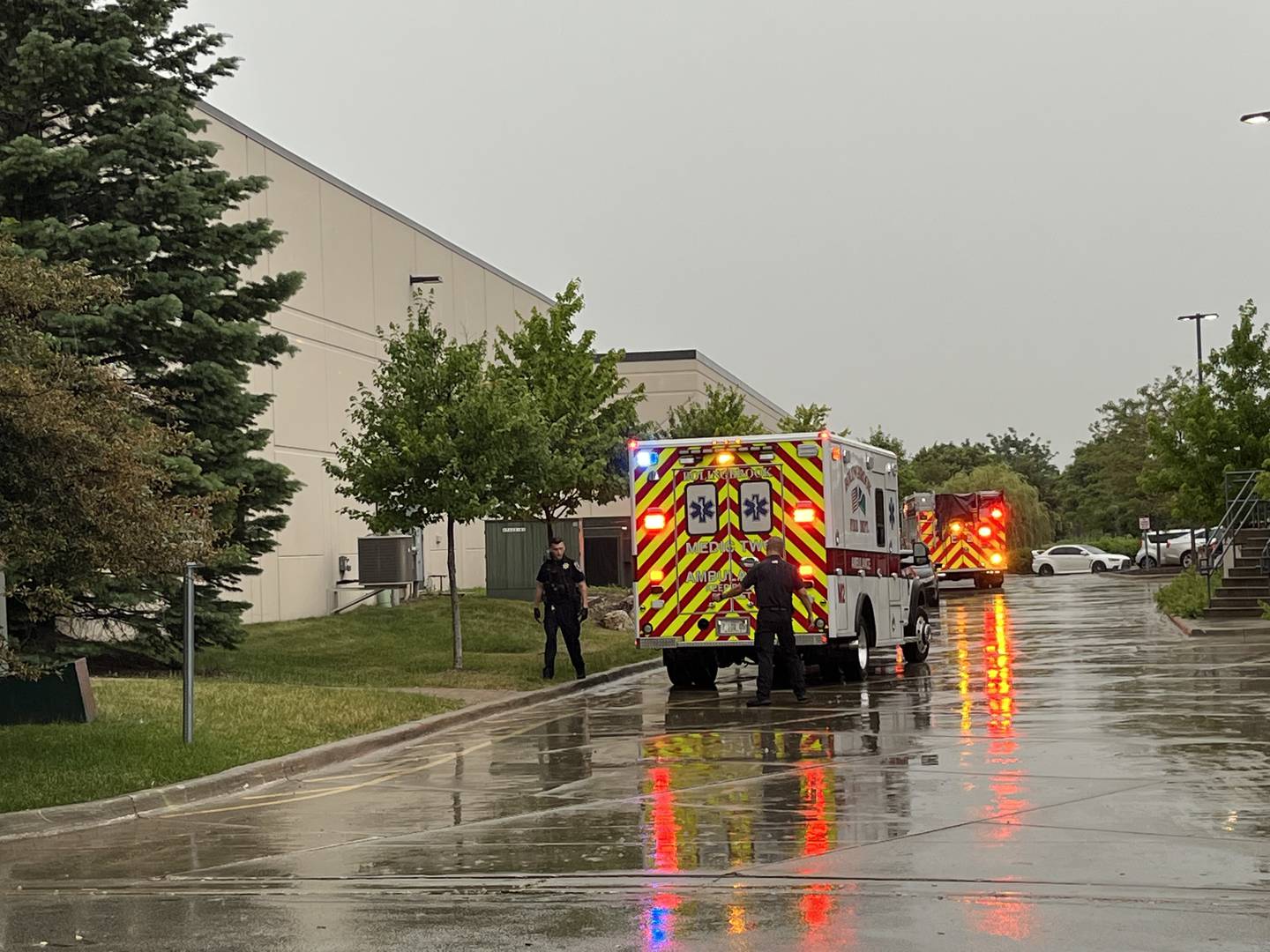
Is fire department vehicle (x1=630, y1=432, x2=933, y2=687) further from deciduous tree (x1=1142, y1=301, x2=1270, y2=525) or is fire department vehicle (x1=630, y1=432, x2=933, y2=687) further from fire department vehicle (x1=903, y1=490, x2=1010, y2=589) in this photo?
fire department vehicle (x1=903, y1=490, x2=1010, y2=589)

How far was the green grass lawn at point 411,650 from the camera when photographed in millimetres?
23641

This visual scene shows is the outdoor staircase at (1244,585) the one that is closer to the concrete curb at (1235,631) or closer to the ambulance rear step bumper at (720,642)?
the concrete curb at (1235,631)

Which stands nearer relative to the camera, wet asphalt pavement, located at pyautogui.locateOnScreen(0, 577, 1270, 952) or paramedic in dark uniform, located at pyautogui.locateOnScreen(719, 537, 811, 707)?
wet asphalt pavement, located at pyautogui.locateOnScreen(0, 577, 1270, 952)

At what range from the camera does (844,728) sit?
1648 cm

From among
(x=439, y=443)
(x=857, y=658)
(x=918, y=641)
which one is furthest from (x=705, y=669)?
(x=439, y=443)

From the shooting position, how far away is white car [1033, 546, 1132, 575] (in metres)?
75.2

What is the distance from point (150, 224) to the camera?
22.6m

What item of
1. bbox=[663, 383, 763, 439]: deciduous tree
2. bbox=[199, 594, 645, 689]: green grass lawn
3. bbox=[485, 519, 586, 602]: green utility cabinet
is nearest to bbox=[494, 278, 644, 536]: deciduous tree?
bbox=[485, 519, 586, 602]: green utility cabinet

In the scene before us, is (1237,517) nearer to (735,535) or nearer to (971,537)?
(971,537)

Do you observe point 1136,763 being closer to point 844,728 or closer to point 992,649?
point 844,728

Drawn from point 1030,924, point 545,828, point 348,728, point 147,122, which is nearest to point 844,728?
point 348,728

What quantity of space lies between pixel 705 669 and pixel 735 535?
2203 mm

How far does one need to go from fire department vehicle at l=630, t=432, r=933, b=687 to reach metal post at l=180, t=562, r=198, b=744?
23.9 ft

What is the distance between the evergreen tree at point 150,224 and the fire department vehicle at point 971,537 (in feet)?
115
